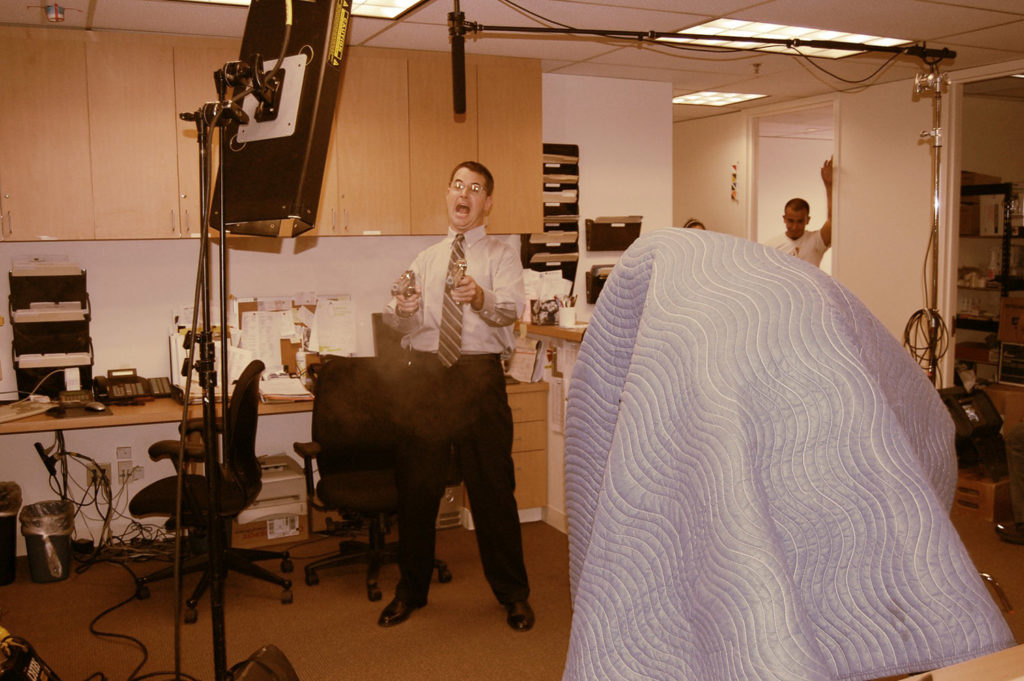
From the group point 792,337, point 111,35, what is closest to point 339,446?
point 111,35

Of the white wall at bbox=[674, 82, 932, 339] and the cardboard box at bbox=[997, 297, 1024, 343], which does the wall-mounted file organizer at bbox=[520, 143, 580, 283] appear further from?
the cardboard box at bbox=[997, 297, 1024, 343]

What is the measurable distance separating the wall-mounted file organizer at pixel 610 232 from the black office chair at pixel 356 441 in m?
1.83

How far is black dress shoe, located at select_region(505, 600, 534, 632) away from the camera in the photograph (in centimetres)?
328

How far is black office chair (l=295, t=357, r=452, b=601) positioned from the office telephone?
837 millimetres

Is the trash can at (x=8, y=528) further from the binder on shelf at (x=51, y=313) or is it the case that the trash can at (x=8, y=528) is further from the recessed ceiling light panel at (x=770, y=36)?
the recessed ceiling light panel at (x=770, y=36)

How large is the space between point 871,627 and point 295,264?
408cm

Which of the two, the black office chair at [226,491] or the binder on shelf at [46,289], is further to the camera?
the binder on shelf at [46,289]

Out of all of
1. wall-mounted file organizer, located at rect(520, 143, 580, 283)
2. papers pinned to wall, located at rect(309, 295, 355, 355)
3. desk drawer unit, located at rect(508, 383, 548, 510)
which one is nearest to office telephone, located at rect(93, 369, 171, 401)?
papers pinned to wall, located at rect(309, 295, 355, 355)

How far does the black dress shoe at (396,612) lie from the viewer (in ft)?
10.9

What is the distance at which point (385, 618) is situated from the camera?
3.33m

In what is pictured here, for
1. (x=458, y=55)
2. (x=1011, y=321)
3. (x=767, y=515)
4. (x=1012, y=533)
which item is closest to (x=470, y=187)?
(x=458, y=55)

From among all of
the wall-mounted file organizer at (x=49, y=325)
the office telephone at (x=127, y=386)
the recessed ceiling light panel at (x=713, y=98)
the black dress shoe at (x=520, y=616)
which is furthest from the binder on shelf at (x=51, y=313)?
the recessed ceiling light panel at (x=713, y=98)

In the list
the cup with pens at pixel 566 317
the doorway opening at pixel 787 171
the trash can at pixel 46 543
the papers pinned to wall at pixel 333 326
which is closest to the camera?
the trash can at pixel 46 543

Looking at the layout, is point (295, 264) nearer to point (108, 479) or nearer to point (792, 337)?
point (108, 479)
